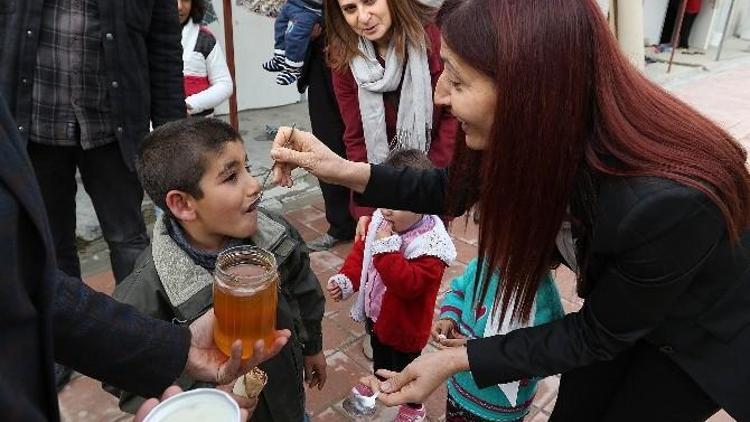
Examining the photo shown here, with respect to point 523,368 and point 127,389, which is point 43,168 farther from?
point 523,368

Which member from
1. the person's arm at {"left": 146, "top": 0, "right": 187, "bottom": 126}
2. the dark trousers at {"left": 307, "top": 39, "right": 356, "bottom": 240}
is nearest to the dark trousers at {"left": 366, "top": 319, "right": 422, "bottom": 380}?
the person's arm at {"left": 146, "top": 0, "right": 187, "bottom": 126}

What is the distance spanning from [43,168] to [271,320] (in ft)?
5.53

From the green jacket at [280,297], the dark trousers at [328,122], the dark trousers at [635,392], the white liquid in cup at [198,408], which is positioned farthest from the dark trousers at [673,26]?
the white liquid in cup at [198,408]

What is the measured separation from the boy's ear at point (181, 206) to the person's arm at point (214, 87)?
Result: 1.82 m

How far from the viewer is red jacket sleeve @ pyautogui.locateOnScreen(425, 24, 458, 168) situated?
316cm

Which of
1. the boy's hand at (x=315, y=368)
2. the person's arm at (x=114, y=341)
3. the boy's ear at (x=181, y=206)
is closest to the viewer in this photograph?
the person's arm at (x=114, y=341)

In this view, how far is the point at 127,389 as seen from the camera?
4.62 ft

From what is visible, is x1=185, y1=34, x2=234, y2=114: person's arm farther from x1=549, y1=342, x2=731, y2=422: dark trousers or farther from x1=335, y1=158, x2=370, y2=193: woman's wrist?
x1=549, y1=342, x2=731, y2=422: dark trousers

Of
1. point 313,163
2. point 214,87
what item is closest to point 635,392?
point 313,163

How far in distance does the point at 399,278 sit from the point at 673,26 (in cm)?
1237

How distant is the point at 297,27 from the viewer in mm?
3404

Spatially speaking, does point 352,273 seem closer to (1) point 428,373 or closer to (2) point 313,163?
(2) point 313,163

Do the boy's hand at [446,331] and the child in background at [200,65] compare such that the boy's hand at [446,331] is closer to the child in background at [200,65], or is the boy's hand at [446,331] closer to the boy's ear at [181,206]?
the boy's ear at [181,206]

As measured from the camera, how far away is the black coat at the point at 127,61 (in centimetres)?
230
